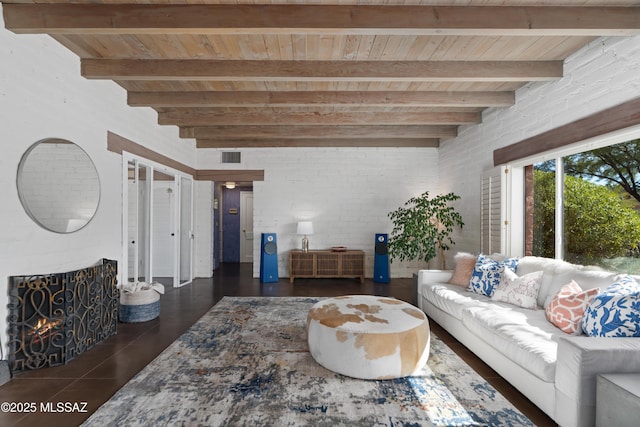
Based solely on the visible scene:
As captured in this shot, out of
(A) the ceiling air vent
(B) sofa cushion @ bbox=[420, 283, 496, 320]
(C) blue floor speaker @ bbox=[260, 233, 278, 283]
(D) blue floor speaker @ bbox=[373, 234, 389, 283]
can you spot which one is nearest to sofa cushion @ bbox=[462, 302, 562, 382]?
(B) sofa cushion @ bbox=[420, 283, 496, 320]

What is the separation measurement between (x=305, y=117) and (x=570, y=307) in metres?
3.81

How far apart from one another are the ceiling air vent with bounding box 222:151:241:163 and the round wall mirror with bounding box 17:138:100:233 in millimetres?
3125

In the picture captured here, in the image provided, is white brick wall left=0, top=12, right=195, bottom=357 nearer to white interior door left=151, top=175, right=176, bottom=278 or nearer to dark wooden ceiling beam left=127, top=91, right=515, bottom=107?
dark wooden ceiling beam left=127, top=91, right=515, bottom=107

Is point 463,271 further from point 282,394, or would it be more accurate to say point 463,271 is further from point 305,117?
point 305,117

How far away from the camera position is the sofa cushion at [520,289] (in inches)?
114

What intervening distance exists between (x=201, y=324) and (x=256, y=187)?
3.30 m

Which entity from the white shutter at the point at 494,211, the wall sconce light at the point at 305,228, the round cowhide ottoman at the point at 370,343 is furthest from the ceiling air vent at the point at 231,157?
the round cowhide ottoman at the point at 370,343

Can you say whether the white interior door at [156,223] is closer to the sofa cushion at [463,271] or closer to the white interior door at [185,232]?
the white interior door at [185,232]

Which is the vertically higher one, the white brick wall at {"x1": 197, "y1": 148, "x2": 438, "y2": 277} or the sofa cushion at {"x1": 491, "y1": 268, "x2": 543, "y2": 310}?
the white brick wall at {"x1": 197, "y1": 148, "x2": 438, "y2": 277}

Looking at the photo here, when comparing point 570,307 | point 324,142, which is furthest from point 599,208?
point 324,142

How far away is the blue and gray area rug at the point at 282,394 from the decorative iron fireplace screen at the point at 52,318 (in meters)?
0.78

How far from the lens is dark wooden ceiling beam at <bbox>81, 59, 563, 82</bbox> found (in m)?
3.12

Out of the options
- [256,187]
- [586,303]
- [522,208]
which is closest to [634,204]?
[586,303]

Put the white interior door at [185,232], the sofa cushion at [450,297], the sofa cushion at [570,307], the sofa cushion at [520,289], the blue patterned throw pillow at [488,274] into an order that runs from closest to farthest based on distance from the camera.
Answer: the sofa cushion at [570,307] < the sofa cushion at [520,289] < the sofa cushion at [450,297] < the blue patterned throw pillow at [488,274] < the white interior door at [185,232]
